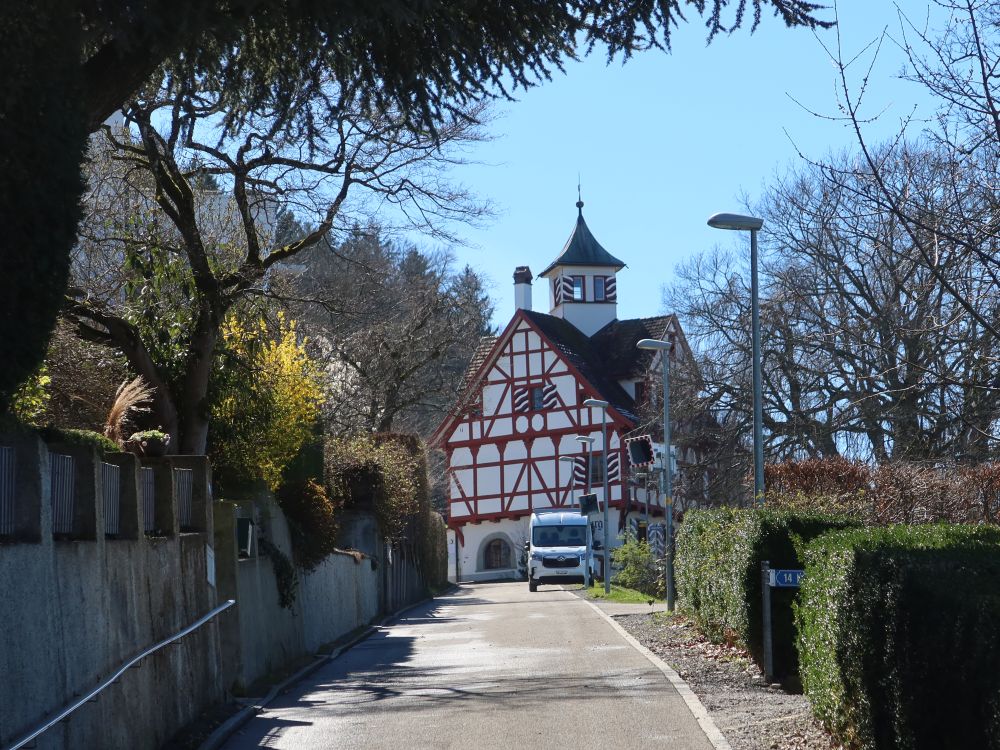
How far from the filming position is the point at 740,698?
12656 mm

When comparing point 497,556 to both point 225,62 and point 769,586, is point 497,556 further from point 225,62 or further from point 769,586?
point 225,62

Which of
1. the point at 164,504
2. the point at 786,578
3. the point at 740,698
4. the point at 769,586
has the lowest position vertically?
the point at 740,698

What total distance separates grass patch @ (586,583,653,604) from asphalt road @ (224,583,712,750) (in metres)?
10.5

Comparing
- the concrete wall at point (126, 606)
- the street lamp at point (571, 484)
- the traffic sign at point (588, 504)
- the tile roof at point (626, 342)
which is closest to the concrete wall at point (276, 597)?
the concrete wall at point (126, 606)

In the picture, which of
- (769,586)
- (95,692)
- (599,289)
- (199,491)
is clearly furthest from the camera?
(599,289)

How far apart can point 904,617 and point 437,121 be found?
20.9 ft

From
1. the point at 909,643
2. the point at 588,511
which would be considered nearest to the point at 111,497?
the point at 909,643

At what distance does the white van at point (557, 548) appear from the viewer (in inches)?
1772

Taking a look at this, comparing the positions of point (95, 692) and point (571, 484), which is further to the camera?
point (571, 484)

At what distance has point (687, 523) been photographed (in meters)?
Answer: 20.7

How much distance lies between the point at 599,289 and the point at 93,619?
61.7 meters

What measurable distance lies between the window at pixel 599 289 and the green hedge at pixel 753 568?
171 ft

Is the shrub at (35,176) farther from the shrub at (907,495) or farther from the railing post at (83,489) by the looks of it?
the shrub at (907,495)

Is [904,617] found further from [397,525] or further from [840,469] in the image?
[397,525]
